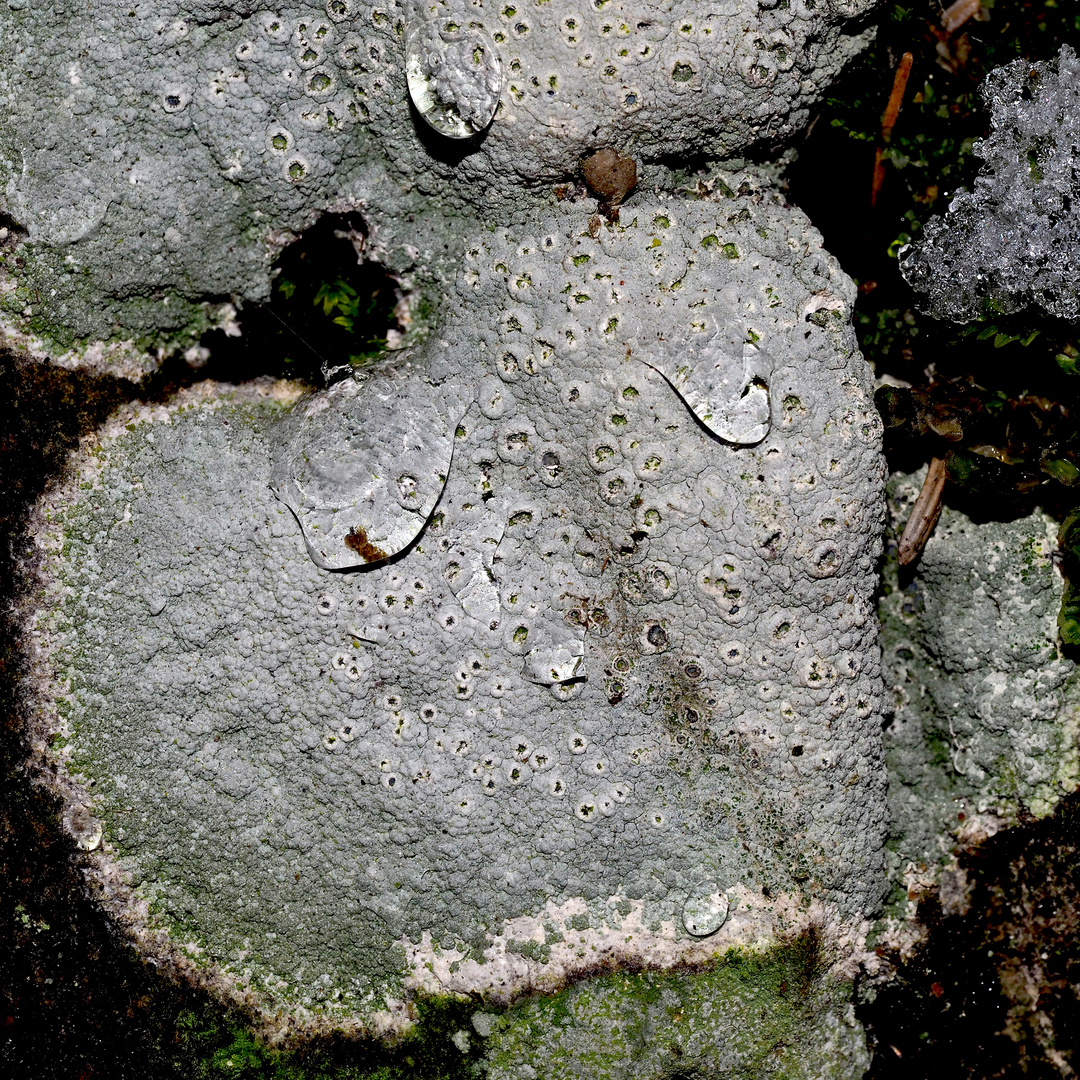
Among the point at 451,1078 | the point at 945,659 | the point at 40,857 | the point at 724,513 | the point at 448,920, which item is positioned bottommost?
the point at 451,1078

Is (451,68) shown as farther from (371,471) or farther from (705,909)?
(705,909)

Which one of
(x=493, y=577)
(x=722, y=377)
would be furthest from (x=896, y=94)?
(x=493, y=577)

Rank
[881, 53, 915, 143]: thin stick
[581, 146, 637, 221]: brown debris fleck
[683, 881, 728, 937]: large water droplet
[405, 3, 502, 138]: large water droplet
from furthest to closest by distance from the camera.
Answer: [881, 53, 915, 143]: thin stick < [683, 881, 728, 937]: large water droplet < [581, 146, 637, 221]: brown debris fleck < [405, 3, 502, 138]: large water droplet

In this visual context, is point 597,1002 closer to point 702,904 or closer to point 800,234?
point 702,904

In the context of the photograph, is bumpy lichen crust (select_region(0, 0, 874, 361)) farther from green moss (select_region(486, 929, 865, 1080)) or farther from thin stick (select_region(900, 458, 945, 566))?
green moss (select_region(486, 929, 865, 1080))

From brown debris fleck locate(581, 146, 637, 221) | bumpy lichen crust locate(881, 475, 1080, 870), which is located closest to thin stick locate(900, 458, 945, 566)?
bumpy lichen crust locate(881, 475, 1080, 870)

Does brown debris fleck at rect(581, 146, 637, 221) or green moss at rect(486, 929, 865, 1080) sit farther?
green moss at rect(486, 929, 865, 1080)

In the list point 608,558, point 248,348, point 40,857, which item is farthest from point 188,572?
point 608,558
